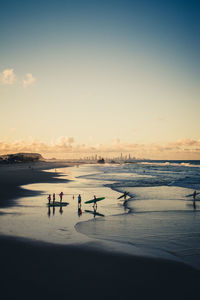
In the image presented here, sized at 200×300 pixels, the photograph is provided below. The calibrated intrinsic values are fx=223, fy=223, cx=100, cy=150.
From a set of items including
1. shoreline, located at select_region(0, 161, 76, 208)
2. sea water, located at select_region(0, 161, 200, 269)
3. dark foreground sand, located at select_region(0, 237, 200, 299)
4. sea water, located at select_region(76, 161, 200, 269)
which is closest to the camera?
dark foreground sand, located at select_region(0, 237, 200, 299)

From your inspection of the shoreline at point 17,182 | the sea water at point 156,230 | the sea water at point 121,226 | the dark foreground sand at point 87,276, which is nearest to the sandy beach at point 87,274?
the dark foreground sand at point 87,276

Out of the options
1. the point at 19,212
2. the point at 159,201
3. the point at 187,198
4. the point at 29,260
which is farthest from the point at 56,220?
the point at 187,198

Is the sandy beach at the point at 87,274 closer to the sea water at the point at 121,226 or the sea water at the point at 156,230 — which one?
the sea water at the point at 121,226

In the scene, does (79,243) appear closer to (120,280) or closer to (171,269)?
(120,280)

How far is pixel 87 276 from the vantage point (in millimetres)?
10031

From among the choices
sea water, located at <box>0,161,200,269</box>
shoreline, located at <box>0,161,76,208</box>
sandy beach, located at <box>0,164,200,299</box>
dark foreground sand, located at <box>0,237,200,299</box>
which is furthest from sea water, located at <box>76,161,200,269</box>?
shoreline, located at <box>0,161,76,208</box>

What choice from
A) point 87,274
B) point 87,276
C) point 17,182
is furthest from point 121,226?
point 17,182

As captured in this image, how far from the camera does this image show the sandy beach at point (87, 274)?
8.86 meters

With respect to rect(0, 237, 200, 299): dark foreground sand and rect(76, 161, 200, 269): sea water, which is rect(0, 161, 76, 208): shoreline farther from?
rect(0, 237, 200, 299): dark foreground sand

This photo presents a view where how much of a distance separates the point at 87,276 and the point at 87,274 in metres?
0.19

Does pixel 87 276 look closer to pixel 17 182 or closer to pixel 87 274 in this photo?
pixel 87 274

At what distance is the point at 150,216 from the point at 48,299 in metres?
15.1

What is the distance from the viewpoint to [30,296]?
28.0ft

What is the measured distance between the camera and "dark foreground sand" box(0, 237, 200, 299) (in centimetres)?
882
